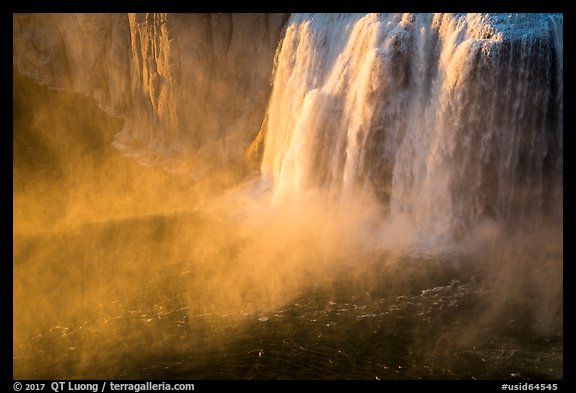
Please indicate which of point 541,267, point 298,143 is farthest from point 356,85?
point 541,267

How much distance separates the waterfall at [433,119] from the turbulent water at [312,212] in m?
0.04

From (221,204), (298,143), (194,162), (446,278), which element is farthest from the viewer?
(194,162)

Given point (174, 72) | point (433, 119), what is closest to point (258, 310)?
point (433, 119)

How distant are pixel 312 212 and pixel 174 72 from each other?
8072 mm

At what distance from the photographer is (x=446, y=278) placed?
991cm

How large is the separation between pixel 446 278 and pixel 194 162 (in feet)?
34.9

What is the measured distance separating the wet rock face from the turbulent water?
0.26 ft

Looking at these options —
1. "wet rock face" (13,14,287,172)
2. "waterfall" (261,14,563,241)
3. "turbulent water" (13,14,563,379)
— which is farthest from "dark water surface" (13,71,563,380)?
"wet rock face" (13,14,287,172)

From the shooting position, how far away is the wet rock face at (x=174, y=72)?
1741cm

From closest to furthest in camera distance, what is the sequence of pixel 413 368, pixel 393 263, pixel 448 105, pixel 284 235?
pixel 413 368 → pixel 393 263 → pixel 448 105 → pixel 284 235

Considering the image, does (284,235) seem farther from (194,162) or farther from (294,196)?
(194,162)

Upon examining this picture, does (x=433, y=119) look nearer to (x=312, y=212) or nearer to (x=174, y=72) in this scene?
(x=312, y=212)

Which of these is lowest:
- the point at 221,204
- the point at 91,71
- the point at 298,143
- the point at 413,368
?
the point at 413,368

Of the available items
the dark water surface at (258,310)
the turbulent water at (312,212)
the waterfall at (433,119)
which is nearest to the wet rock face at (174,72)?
the turbulent water at (312,212)
